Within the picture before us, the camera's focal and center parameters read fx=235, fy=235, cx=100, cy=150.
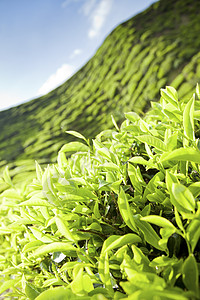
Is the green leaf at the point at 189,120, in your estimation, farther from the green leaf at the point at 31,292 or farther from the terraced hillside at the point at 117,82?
the terraced hillside at the point at 117,82

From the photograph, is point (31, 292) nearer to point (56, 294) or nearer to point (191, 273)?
point (56, 294)

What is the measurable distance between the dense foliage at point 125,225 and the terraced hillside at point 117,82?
2.17 meters

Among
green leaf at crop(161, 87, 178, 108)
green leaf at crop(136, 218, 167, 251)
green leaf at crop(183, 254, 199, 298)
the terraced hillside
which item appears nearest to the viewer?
green leaf at crop(183, 254, 199, 298)

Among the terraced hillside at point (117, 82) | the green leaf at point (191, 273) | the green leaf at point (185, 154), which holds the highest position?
the terraced hillside at point (117, 82)

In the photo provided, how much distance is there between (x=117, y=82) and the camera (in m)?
3.73

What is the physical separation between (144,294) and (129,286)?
0.19 feet

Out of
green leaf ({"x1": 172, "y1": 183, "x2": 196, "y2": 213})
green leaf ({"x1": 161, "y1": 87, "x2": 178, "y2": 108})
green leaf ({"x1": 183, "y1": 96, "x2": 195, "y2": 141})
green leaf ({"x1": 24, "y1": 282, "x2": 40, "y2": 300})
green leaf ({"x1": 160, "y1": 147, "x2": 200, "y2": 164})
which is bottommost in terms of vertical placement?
green leaf ({"x1": 24, "y1": 282, "x2": 40, "y2": 300})

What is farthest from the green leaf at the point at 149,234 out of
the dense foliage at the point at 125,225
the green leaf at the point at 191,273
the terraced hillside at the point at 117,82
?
the terraced hillside at the point at 117,82

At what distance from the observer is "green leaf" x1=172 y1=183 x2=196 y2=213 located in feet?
1.37

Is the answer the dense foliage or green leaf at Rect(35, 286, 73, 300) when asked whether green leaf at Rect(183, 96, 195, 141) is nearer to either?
the dense foliage

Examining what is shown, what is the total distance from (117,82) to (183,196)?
11.5 feet

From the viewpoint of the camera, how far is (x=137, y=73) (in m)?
3.48

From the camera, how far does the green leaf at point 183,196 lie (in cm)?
42

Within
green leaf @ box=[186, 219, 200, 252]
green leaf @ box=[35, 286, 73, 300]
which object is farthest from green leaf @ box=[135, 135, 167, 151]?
green leaf @ box=[35, 286, 73, 300]
